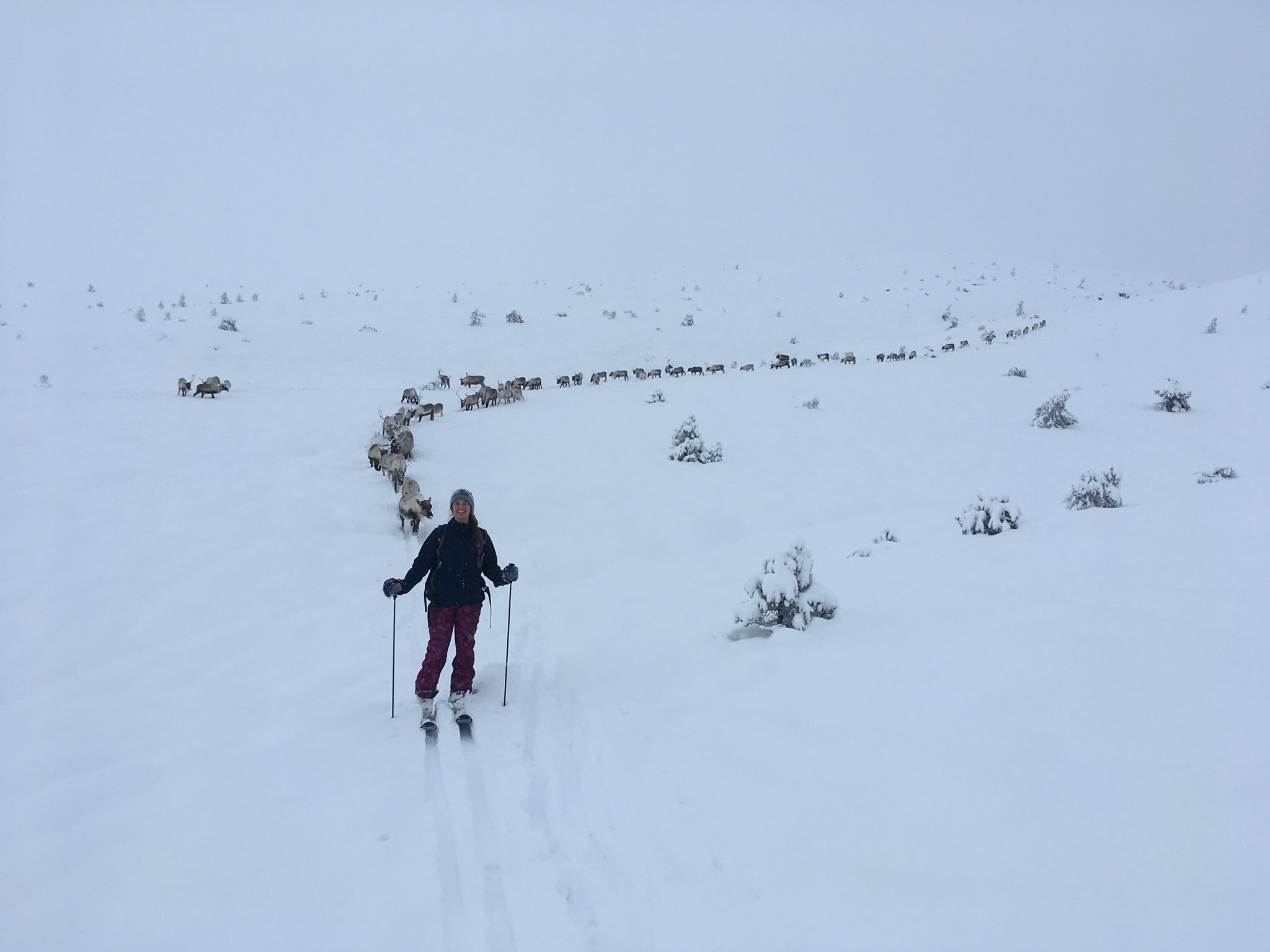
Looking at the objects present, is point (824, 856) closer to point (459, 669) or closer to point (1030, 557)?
point (459, 669)

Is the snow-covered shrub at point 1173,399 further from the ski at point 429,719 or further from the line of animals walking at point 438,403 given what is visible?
the ski at point 429,719

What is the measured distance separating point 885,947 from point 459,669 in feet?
12.2

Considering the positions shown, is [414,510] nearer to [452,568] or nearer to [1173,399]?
[452,568]

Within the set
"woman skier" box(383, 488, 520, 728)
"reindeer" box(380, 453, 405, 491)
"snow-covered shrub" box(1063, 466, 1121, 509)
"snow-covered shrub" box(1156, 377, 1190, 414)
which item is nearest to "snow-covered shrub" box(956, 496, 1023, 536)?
"snow-covered shrub" box(1063, 466, 1121, 509)

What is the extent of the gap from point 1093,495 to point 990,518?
1937mm

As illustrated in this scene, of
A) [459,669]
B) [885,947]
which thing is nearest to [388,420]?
[459,669]

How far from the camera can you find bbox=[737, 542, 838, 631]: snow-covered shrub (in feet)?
20.3

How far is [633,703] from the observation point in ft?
17.7

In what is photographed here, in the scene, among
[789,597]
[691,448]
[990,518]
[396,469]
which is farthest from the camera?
[691,448]

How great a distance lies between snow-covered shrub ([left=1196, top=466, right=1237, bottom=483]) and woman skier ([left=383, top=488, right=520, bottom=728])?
32.8ft

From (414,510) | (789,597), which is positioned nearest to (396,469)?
(414,510)

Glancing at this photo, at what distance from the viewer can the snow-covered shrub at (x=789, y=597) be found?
6180mm

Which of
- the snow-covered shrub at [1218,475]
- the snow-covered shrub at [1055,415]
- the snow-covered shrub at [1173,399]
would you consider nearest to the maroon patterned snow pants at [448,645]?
the snow-covered shrub at [1218,475]

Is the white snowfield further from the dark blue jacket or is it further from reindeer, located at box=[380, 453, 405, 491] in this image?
the dark blue jacket
